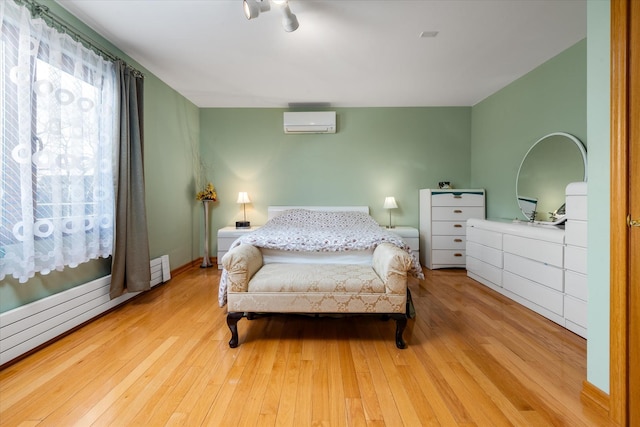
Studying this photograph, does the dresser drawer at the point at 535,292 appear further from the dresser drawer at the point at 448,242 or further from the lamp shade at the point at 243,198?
the lamp shade at the point at 243,198

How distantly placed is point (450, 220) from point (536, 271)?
5.06 feet

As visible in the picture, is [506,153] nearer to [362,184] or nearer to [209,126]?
[362,184]

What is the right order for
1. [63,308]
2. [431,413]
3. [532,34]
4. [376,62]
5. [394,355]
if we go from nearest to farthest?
[431,413], [394,355], [63,308], [532,34], [376,62]

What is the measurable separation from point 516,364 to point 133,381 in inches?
84.9

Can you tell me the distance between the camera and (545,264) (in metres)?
2.30

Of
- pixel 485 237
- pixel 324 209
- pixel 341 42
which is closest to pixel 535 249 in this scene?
pixel 485 237

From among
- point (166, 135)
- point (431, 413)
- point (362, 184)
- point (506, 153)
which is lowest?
point (431, 413)

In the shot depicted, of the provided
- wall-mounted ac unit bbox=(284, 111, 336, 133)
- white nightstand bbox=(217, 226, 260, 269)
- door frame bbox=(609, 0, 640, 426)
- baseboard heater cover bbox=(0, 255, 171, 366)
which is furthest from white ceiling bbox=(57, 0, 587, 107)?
baseboard heater cover bbox=(0, 255, 171, 366)

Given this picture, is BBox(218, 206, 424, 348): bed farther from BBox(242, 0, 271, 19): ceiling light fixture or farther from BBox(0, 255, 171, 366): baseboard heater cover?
BBox(242, 0, 271, 19): ceiling light fixture

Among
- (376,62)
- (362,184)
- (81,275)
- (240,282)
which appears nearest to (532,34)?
(376,62)

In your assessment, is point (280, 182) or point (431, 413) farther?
point (280, 182)

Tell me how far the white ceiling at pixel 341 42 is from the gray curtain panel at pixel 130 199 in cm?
47

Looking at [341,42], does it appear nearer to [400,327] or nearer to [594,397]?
[400,327]

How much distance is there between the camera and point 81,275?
2213 mm
